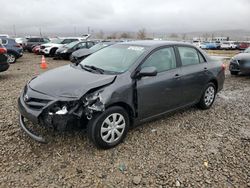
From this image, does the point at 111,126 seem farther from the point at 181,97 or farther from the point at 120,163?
the point at 181,97

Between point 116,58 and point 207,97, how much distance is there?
7.87 feet

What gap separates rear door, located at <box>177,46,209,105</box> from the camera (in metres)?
4.79

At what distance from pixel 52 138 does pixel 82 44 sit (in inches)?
538

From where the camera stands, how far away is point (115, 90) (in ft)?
11.9

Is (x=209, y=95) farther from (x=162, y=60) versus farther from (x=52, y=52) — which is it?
(x=52, y=52)

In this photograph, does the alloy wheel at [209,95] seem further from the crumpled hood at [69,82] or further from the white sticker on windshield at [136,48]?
the crumpled hood at [69,82]

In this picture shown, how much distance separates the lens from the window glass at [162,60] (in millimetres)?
4230

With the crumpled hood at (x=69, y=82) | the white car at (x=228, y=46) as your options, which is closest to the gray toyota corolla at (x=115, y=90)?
the crumpled hood at (x=69, y=82)

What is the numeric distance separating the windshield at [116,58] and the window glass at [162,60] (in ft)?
0.64

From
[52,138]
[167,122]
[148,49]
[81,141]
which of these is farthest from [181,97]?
[52,138]

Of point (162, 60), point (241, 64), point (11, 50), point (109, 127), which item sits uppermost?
point (162, 60)

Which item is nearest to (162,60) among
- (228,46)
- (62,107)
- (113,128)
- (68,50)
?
(113,128)

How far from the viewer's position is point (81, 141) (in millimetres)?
3887

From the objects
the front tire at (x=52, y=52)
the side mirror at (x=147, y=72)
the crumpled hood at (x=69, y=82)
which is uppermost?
the side mirror at (x=147, y=72)
